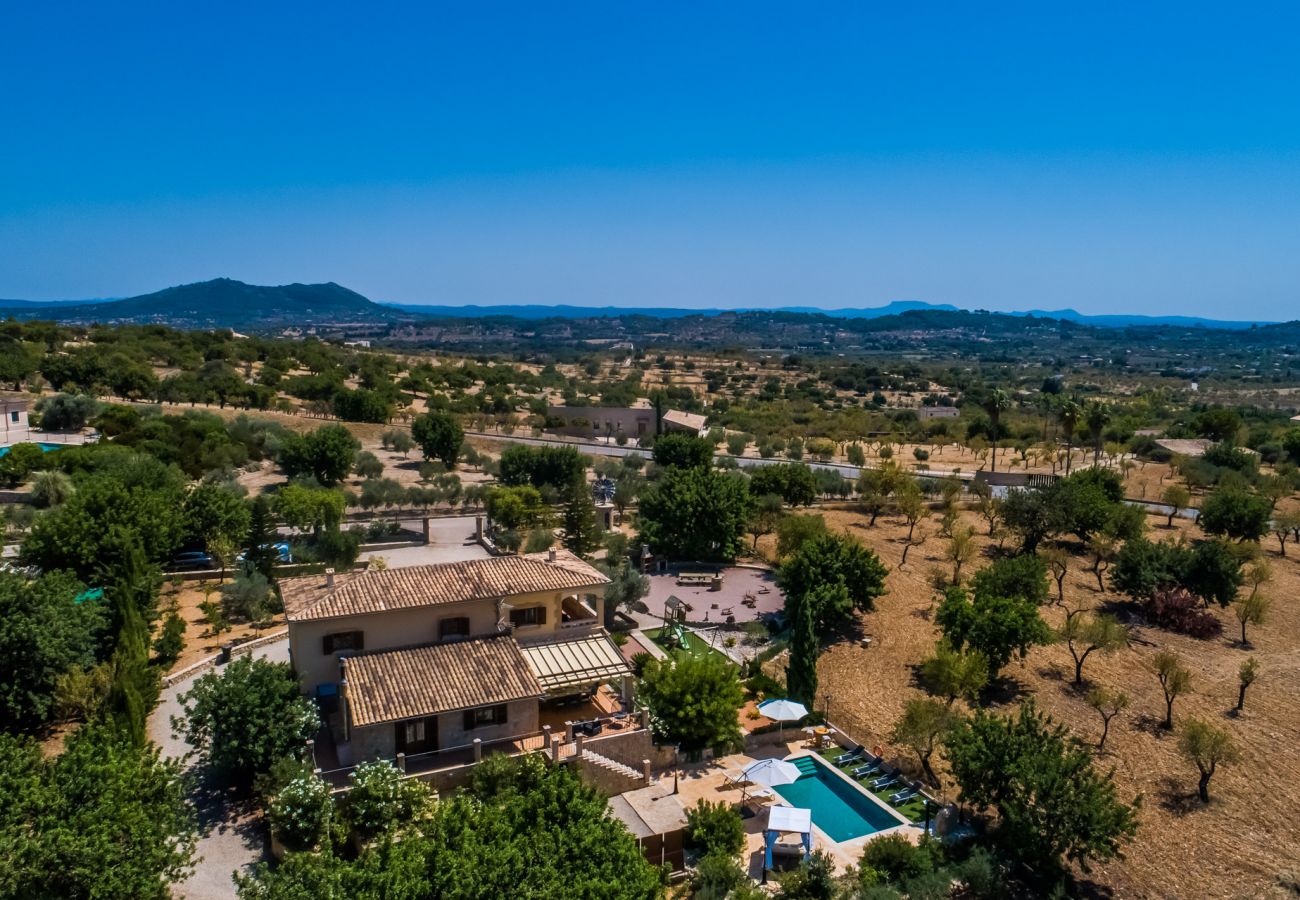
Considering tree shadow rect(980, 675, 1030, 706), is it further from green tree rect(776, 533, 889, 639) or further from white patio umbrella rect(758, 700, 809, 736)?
white patio umbrella rect(758, 700, 809, 736)

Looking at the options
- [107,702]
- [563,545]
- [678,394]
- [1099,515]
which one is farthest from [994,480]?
[678,394]

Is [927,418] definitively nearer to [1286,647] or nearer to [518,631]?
[1286,647]

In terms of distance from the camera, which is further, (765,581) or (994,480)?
(994,480)

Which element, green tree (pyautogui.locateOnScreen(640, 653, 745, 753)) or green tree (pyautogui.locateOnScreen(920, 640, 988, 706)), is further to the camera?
green tree (pyautogui.locateOnScreen(920, 640, 988, 706))

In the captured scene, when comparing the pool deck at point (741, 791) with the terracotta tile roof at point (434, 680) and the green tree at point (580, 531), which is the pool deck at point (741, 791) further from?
the green tree at point (580, 531)

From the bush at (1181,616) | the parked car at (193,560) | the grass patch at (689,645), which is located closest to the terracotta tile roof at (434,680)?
the grass patch at (689,645)

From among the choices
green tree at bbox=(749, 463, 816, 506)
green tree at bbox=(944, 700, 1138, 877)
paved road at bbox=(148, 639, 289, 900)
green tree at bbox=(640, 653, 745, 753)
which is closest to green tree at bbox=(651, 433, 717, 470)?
green tree at bbox=(749, 463, 816, 506)
